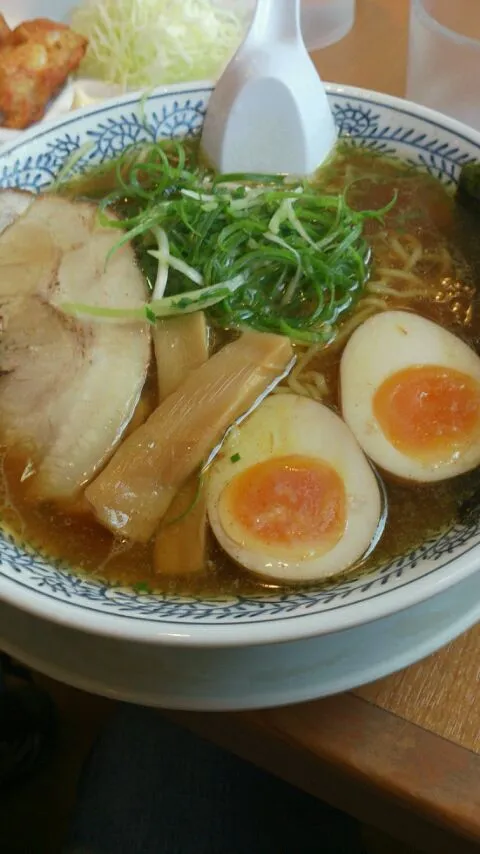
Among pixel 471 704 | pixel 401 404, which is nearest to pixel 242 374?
pixel 401 404

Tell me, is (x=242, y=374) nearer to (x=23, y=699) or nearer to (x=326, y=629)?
(x=326, y=629)

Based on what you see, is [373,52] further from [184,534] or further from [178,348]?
[184,534]

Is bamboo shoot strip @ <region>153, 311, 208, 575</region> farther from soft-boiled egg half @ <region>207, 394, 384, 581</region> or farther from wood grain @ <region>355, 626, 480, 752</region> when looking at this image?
wood grain @ <region>355, 626, 480, 752</region>

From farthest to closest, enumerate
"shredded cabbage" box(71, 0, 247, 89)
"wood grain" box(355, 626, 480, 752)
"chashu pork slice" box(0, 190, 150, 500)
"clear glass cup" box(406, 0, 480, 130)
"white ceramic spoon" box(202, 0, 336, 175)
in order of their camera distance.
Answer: "shredded cabbage" box(71, 0, 247, 89) < "clear glass cup" box(406, 0, 480, 130) < "white ceramic spoon" box(202, 0, 336, 175) < "chashu pork slice" box(0, 190, 150, 500) < "wood grain" box(355, 626, 480, 752)

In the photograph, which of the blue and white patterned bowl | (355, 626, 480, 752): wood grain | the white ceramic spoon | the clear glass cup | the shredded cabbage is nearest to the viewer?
the blue and white patterned bowl

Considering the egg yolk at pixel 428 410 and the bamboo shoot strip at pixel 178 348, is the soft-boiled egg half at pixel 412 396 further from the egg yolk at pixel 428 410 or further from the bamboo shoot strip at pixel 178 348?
the bamboo shoot strip at pixel 178 348

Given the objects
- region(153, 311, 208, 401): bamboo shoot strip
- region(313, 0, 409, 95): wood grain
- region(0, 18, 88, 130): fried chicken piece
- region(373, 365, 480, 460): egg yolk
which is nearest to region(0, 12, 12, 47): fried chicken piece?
region(0, 18, 88, 130): fried chicken piece
